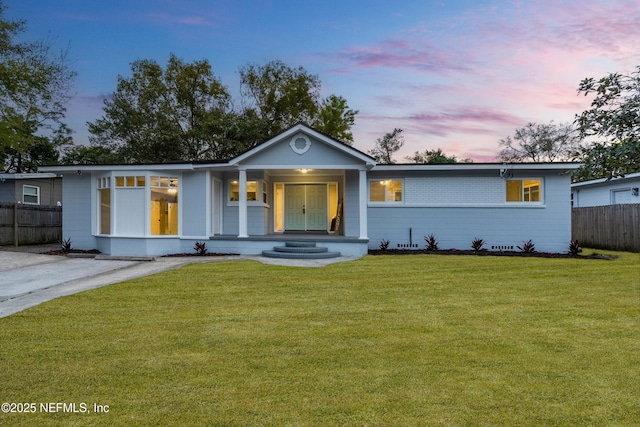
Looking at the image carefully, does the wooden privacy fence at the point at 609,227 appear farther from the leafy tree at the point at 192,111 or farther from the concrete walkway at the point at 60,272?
the leafy tree at the point at 192,111

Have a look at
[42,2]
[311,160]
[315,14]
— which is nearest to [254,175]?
[311,160]

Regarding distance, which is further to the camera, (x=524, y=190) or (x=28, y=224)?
(x=28, y=224)

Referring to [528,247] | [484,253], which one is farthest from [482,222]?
[528,247]

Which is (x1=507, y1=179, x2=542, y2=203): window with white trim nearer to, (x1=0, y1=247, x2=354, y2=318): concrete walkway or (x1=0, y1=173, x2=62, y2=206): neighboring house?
(x1=0, y1=247, x2=354, y2=318): concrete walkway

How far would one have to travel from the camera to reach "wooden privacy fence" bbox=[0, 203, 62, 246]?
56.9 ft

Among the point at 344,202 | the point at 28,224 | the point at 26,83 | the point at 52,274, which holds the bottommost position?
the point at 52,274

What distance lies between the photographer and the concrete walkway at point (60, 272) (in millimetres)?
7461

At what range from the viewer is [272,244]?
1410 cm

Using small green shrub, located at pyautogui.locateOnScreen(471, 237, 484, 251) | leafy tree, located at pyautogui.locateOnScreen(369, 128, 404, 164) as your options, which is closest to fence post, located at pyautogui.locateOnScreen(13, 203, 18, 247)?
small green shrub, located at pyautogui.locateOnScreen(471, 237, 484, 251)

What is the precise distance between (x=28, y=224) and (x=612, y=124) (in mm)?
21612

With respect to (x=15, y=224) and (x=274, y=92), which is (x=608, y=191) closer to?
(x=274, y=92)

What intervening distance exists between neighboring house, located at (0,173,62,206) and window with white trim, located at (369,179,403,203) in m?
16.0

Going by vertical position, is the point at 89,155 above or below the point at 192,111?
below

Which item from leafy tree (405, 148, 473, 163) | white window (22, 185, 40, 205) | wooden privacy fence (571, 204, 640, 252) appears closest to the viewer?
wooden privacy fence (571, 204, 640, 252)
